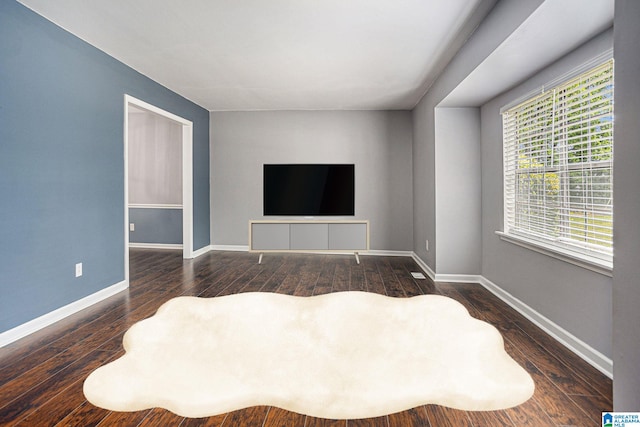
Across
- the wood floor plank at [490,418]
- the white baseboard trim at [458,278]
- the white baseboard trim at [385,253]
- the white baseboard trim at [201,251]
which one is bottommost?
the wood floor plank at [490,418]

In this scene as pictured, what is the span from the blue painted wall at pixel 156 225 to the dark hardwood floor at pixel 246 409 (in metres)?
1.79

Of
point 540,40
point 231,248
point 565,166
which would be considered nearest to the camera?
point 540,40

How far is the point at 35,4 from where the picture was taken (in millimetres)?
2578

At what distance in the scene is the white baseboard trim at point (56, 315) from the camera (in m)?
2.47

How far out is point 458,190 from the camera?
13.4 feet

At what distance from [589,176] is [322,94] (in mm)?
3402

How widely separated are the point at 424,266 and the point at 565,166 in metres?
2.54

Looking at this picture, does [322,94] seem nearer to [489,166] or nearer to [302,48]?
[302,48]

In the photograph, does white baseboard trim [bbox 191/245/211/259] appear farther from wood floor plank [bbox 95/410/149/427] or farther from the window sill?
the window sill

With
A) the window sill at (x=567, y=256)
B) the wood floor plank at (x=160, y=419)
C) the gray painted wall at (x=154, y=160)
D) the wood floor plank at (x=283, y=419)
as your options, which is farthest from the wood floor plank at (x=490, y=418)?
the gray painted wall at (x=154, y=160)

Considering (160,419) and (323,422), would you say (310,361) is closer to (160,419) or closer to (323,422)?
(323,422)

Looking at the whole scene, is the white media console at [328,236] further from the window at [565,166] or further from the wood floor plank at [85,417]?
the wood floor plank at [85,417]

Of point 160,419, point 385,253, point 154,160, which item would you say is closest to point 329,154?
point 385,253

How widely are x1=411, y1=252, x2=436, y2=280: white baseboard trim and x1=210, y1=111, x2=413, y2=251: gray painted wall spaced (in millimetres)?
310
